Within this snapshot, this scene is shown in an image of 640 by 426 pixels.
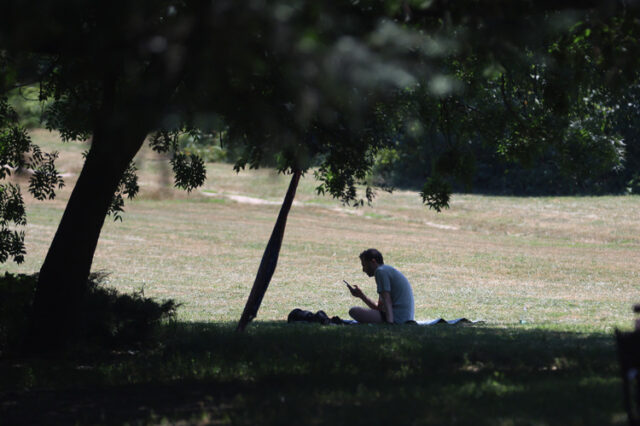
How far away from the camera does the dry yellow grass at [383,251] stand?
Result: 681 inches

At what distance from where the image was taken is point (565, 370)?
6.72m

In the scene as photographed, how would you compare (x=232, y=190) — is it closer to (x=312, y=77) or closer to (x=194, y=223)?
(x=194, y=223)

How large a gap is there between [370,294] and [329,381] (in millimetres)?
13510

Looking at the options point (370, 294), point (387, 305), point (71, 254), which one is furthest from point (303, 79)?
point (370, 294)

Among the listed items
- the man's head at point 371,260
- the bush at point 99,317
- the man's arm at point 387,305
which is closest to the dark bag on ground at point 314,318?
the man's arm at point 387,305

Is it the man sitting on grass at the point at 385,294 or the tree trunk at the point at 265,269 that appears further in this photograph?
the man sitting on grass at the point at 385,294

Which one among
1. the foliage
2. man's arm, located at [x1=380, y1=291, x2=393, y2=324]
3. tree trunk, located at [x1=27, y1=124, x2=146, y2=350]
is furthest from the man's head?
the foliage

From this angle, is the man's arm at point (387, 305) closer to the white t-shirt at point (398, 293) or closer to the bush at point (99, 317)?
the white t-shirt at point (398, 293)

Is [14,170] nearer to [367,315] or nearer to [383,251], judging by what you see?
[367,315]

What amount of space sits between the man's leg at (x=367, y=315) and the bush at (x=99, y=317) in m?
3.31

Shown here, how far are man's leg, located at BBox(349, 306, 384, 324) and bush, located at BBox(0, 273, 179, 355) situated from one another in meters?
3.31

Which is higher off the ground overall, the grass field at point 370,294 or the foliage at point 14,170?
the foliage at point 14,170

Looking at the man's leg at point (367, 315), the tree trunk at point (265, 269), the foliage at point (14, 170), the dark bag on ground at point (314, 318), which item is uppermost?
the foliage at point (14, 170)

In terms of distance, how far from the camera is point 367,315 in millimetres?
11914
